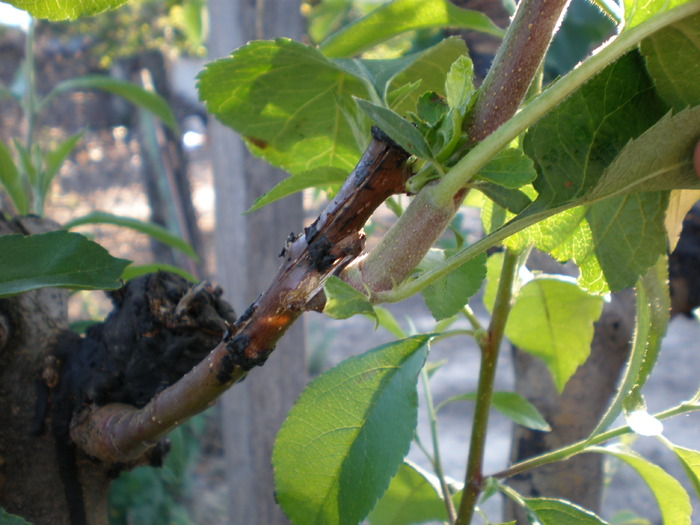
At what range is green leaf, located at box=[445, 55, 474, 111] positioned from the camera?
35 cm

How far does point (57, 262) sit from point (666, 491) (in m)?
0.49

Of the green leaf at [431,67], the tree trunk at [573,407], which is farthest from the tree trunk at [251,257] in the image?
the green leaf at [431,67]

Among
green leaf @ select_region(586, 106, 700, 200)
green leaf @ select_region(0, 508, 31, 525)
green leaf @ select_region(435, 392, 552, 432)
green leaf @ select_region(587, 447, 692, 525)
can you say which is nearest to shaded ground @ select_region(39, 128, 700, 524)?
green leaf @ select_region(435, 392, 552, 432)

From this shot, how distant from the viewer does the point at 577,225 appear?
1.47 feet

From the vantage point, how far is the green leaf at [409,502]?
2.08 ft

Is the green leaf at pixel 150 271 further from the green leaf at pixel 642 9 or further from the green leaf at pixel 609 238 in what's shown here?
the green leaf at pixel 642 9

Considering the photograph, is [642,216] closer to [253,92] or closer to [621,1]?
[621,1]

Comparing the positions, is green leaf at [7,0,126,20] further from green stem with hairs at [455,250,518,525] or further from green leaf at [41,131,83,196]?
green leaf at [41,131,83,196]

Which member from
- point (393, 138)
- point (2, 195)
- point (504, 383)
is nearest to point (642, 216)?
point (393, 138)

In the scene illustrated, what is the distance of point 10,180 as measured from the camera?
31.6 inches

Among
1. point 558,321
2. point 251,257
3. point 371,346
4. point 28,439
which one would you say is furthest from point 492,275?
point 371,346

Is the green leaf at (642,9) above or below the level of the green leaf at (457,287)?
above

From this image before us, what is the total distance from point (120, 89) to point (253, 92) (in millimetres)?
946

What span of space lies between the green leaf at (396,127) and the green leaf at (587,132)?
80 millimetres
